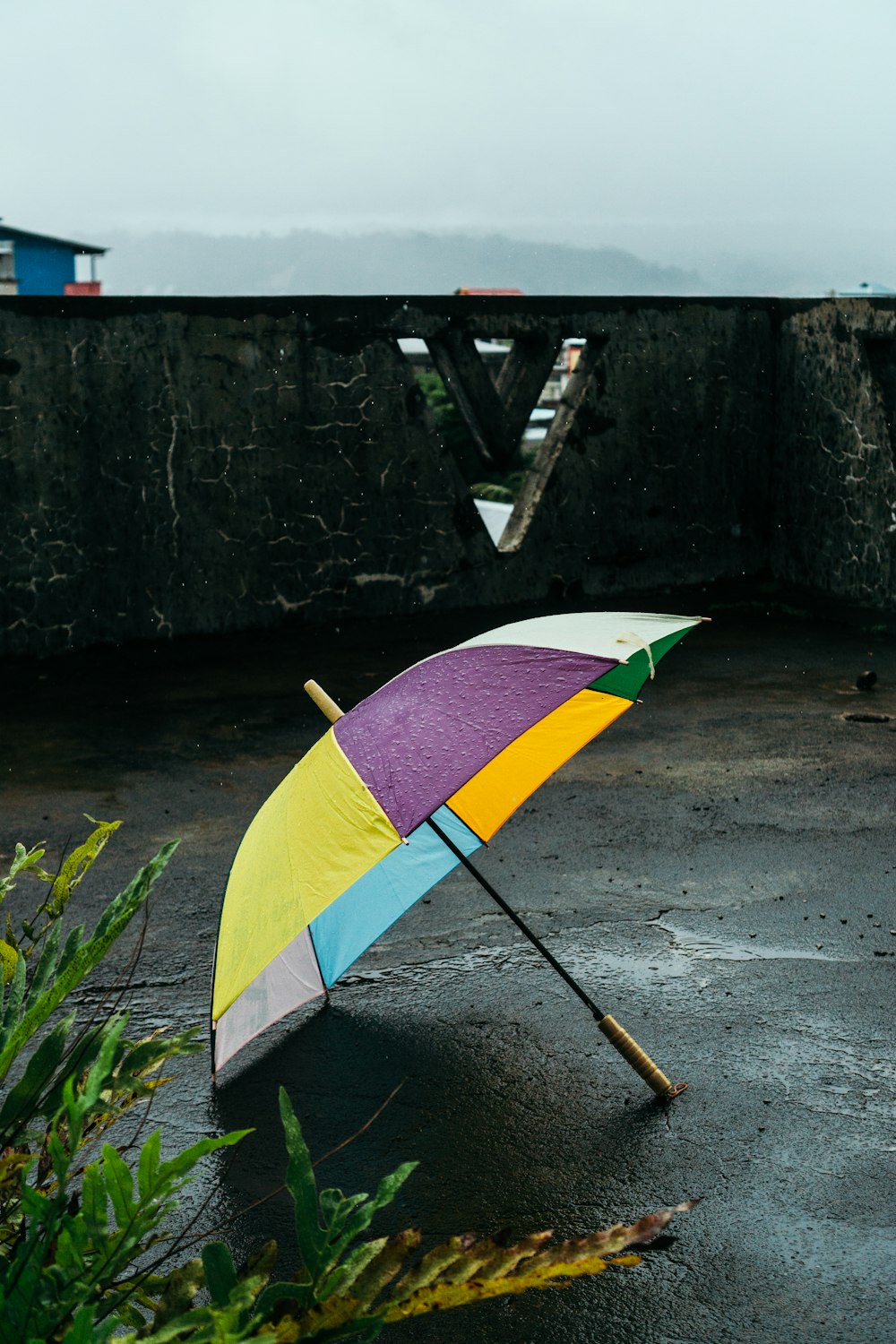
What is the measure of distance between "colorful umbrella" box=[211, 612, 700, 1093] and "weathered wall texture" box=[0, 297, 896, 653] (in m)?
4.28

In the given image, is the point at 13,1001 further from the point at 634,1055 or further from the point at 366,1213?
the point at 634,1055

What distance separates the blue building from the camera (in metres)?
45.2

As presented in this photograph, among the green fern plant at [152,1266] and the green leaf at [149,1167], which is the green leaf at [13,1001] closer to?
the green fern plant at [152,1266]

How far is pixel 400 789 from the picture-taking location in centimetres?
252

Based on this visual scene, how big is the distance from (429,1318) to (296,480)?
5.53m

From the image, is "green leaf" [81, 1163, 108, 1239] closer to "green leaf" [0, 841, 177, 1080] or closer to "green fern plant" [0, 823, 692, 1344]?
"green fern plant" [0, 823, 692, 1344]

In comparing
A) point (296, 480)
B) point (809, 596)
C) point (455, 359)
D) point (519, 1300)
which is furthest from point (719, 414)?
point (519, 1300)

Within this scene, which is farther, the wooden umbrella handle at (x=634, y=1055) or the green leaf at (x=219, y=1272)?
the wooden umbrella handle at (x=634, y=1055)

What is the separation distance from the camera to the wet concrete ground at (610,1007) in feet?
8.46

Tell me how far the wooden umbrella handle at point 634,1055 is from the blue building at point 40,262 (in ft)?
146

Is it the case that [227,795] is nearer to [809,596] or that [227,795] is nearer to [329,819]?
[329,819]

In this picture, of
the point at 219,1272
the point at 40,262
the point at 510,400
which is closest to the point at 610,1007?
the point at 219,1272

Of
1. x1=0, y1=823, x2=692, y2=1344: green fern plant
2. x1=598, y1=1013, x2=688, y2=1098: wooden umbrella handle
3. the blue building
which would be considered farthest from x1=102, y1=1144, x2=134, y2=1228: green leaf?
the blue building

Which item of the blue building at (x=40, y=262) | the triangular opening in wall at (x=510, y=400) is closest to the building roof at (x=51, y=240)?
the blue building at (x=40, y=262)
